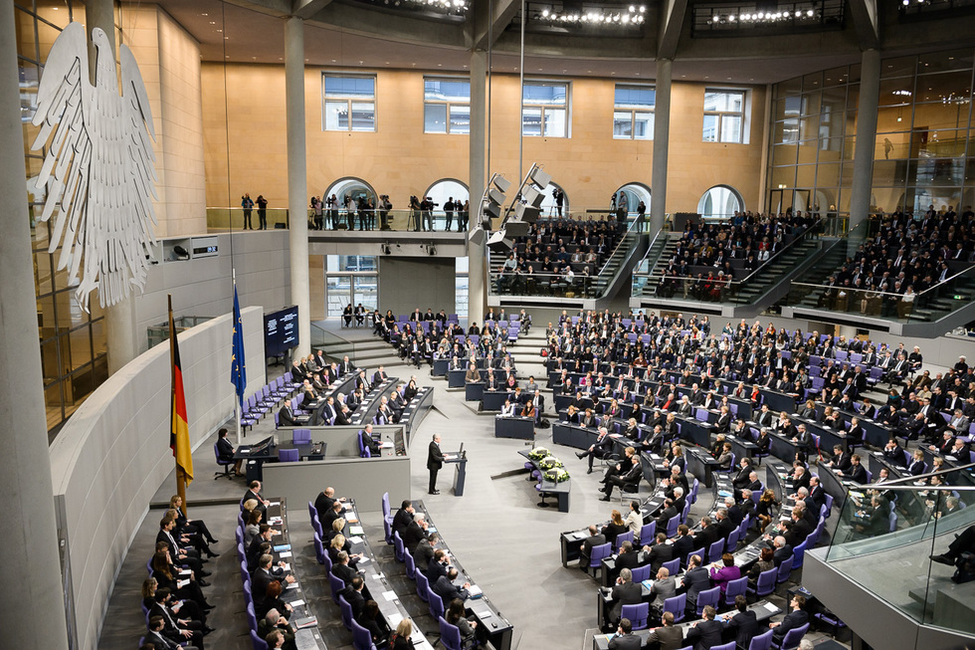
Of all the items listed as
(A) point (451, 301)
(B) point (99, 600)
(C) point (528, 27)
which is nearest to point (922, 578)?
(B) point (99, 600)

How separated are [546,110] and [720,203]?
1022cm

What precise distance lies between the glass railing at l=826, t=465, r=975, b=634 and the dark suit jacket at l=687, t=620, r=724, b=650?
161cm

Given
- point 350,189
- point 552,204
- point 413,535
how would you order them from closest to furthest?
point 413,535 → point 350,189 → point 552,204

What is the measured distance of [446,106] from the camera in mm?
35375

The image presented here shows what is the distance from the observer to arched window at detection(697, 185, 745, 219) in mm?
38625

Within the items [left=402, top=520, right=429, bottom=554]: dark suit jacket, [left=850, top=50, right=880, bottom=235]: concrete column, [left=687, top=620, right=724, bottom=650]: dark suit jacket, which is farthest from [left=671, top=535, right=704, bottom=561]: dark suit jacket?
[left=850, top=50, right=880, bottom=235]: concrete column

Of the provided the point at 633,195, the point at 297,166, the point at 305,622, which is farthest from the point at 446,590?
the point at 633,195

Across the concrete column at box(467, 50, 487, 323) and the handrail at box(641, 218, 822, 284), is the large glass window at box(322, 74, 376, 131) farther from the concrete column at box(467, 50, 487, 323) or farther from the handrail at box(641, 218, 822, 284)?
the handrail at box(641, 218, 822, 284)

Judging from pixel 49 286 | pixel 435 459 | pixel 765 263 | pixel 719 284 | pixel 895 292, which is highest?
pixel 49 286

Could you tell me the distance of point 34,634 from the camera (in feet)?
20.4

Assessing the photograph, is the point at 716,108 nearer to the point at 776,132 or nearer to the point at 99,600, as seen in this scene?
the point at 776,132

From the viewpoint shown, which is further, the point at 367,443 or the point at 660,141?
the point at 660,141

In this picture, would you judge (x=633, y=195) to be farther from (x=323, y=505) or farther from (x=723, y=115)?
(x=323, y=505)

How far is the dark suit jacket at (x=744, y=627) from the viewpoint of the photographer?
31.2 ft
